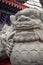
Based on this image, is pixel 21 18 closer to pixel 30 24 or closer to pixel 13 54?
pixel 30 24

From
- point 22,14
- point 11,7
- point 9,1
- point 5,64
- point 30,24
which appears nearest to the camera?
point 30,24

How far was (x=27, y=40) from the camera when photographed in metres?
1.96

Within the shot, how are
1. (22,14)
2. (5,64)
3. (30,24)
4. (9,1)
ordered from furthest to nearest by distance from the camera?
(9,1) → (5,64) → (22,14) → (30,24)

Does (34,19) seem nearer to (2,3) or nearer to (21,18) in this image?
(21,18)

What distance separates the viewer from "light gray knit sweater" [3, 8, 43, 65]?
1.92 m

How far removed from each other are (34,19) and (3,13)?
8.64 metres

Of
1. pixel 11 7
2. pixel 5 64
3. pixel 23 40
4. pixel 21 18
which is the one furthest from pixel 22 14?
pixel 11 7

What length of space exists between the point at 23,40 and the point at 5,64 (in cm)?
179

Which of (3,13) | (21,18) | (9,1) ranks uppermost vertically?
(21,18)

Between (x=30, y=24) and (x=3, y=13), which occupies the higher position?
(x=30, y=24)

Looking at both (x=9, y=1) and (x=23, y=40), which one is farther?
(x=9, y=1)

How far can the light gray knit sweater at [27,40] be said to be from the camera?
1.92m

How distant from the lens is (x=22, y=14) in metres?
2.10

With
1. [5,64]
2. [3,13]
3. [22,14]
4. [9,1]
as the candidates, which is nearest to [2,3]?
[9,1]
